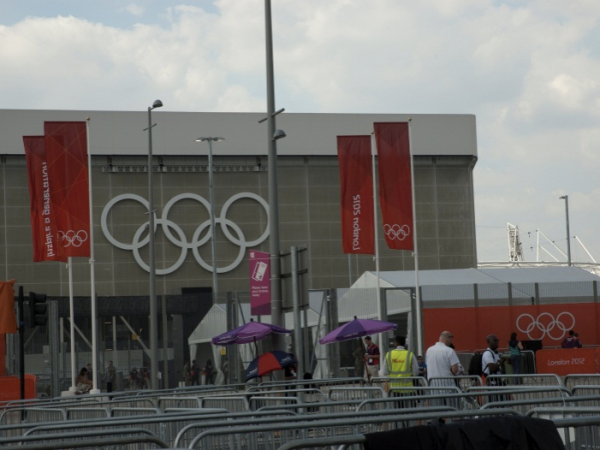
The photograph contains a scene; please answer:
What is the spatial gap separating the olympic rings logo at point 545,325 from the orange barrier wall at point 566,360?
3829mm

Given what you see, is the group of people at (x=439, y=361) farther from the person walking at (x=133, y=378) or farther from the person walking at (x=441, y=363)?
the person walking at (x=133, y=378)

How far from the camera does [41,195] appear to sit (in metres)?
30.3

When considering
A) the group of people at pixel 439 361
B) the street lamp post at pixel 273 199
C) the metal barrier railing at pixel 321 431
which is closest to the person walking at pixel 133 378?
the street lamp post at pixel 273 199

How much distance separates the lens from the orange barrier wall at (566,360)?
31.8 meters

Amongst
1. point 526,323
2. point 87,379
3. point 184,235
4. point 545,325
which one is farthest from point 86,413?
point 184,235

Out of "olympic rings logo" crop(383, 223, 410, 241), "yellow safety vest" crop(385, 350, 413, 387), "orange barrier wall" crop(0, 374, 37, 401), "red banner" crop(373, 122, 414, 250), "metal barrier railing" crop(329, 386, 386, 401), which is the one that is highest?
"red banner" crop(373, 122, 414, 250)

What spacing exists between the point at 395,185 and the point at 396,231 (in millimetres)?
1307

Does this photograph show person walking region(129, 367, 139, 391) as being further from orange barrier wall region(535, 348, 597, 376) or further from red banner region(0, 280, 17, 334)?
red banner region(0, 280, 17, 334)

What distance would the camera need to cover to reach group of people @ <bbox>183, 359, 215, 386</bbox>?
35.8m

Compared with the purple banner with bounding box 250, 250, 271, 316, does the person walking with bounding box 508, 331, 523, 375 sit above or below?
below

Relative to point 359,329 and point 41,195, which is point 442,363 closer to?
point 359,329

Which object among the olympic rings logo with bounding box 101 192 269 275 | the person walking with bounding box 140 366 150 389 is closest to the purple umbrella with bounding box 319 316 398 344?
the person walking with bounding box 140 366 150 389

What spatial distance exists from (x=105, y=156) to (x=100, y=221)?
4.09m

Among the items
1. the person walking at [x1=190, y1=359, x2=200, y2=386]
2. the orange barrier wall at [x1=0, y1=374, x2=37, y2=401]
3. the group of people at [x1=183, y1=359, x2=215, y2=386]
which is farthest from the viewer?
the person walking at [x1=190, y1=359, x2=200, y2=386]
